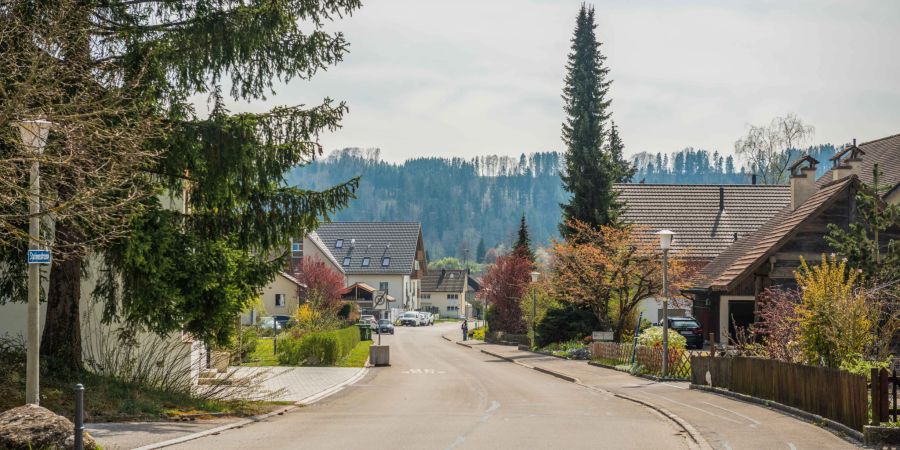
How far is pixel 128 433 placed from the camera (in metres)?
14.7

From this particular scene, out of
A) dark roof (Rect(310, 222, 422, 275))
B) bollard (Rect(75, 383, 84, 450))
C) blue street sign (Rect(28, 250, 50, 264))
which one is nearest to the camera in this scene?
bollard (Rect(75, 383, 84, 450))

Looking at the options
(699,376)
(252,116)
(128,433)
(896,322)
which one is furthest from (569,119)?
(128,433)

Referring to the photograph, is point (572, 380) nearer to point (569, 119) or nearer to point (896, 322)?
point (896, 322)

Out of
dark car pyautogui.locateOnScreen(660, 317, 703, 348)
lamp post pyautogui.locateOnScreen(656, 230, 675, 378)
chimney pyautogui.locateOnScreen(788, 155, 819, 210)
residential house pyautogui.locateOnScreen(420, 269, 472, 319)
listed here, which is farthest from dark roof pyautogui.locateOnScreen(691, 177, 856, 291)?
residential house pyautogui.locateOnScreen(420, 269, 472, 319)

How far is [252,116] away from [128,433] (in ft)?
21.2

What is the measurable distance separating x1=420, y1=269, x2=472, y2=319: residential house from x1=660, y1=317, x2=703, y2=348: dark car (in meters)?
108

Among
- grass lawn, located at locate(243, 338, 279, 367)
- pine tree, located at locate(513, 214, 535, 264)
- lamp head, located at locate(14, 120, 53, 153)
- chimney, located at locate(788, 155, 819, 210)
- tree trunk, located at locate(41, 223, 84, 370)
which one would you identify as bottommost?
grass lawn, located at locate(243, 338, 279, 367)

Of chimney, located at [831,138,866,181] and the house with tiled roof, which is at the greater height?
chimney, located at [831,138,866,181]

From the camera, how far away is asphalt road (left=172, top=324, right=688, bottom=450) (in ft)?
49.0

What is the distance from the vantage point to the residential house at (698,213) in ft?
185

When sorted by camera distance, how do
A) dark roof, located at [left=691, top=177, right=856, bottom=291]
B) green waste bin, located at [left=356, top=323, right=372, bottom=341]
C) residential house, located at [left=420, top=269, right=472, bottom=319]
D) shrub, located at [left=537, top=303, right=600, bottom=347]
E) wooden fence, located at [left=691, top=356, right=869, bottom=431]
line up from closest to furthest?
wooden fence, located at [left=691, top=356, right=869, bottom=431]
dark roof, located at [left=691, top=177, right=856, bottom=291]
shrub, located at [left=537, top=303, right=600, bottom=347]
green waste bin, located at [left=356, top=323, right=372, bottom=341]
residential house, located at [left=420, top=269, right=472, bottom=319]

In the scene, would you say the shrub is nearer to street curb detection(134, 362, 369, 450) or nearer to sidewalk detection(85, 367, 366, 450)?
street curb detection(134, 362, 369, 450)

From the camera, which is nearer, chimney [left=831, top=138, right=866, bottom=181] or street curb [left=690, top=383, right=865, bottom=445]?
street curb [left=690, top=383, right=865, bottom=445]

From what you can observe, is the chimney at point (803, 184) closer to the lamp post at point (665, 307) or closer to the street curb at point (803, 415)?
the lamp post at point (665, 307)
